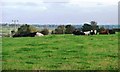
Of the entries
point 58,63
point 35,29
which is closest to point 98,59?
point 58,63

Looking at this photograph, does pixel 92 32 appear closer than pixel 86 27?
No

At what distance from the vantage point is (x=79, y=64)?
8.23 m

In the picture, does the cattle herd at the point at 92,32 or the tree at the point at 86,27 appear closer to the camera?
the cattle herd at the point at 92,32

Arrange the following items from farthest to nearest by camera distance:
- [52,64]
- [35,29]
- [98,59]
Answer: [35,29] → [98,59] → [52,64]

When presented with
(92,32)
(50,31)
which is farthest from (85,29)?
(50,31)

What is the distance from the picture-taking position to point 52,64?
324 inches

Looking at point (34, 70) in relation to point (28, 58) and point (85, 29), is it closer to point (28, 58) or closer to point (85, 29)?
point (28, 58)

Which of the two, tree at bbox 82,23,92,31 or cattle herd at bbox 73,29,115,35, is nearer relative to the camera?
cattle herd at bbox 73,29,115,35

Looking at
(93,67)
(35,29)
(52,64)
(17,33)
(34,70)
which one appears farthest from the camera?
(35,29)

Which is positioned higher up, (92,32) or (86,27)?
(86,27)

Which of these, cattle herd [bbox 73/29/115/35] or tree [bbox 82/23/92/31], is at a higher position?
tree [bbox 82/23/92/31]

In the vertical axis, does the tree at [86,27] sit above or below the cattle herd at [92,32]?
above

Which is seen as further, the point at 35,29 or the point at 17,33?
the point at 35,29

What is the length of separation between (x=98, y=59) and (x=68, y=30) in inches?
523
